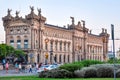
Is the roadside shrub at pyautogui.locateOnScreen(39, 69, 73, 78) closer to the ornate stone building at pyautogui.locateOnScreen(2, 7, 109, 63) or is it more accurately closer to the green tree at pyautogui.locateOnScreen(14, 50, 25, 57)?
the ornate stone building at pyautogui.locateOnScreen(2, 7, 109, 63)

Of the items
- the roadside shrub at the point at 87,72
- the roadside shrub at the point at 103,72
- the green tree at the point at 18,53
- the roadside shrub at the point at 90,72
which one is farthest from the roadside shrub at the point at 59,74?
the green tree at the point at 18,53

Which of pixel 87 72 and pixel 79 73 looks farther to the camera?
pixel 79 73

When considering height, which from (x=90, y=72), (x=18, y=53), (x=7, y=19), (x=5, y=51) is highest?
(x=7, y=19)

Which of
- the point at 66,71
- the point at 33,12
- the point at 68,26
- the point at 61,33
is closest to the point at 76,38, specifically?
the point at 68,26

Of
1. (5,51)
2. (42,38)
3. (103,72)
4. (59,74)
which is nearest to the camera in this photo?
(103,72)

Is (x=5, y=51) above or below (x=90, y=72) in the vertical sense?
above

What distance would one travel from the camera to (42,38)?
4220 inches

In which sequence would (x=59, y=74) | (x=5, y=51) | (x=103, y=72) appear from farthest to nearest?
(x=5, y=51)
(x=59, y=74)
(x=103, y=72)

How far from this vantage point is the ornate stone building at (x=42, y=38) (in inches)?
4055

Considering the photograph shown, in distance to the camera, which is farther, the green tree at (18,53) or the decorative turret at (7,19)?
the decorative turret at (7,19)

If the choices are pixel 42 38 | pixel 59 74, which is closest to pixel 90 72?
pixel 59 74

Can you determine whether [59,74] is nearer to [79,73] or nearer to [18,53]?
[79,73]

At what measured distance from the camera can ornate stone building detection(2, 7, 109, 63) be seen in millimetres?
103000

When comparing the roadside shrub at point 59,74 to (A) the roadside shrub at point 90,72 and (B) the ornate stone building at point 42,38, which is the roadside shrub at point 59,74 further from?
(B) the ornate stone building at point 42,38
